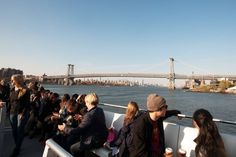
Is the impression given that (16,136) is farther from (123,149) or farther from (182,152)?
(182,152)

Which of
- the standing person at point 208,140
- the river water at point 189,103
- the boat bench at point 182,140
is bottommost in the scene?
the river water at point 189,103

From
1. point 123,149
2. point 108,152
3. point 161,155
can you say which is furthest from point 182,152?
point 108,152

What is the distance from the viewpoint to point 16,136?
3.75m

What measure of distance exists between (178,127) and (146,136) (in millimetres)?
747

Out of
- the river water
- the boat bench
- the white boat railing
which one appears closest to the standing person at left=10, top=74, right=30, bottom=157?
the boat bench

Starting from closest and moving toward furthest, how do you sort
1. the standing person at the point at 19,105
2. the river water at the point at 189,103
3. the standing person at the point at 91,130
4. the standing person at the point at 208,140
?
the standing person at the point at 208,140
the standing person at the point at 91,130
the standing person at the point at 19,105
the river water at the point at 189,103

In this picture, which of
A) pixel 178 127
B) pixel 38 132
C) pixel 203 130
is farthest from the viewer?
pixel 38 132

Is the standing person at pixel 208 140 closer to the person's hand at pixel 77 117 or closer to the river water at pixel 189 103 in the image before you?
the person's hand at pixel 77 117

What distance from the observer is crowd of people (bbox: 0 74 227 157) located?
2.00 metres

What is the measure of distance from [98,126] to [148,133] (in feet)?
2.76

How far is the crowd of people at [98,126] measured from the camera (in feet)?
6.56

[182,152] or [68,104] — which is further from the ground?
[68,104]

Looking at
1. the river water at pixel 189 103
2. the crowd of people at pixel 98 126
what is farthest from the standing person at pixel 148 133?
the river water at pixel 189 103

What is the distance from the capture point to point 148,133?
2141 millimetres
